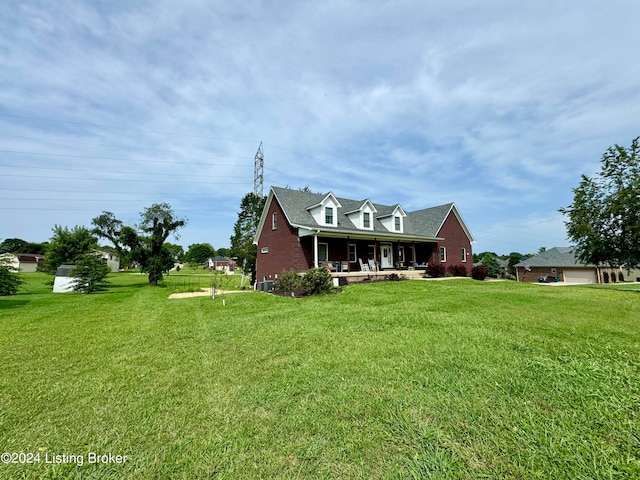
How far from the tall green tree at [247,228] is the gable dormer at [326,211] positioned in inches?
326

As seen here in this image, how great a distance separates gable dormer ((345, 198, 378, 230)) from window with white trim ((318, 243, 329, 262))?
3.13 metres

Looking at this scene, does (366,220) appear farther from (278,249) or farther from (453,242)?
(453,242)

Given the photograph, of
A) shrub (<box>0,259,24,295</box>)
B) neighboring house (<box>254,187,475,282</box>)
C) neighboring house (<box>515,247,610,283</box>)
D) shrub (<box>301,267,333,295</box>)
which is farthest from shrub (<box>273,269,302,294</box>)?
neighboring house (<box>515,247,610,283</box>)

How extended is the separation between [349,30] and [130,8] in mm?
8138

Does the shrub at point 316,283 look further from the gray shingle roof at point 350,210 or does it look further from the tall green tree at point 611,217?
the tall green tree at point 611,217

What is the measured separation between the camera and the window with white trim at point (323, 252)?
1962 cm

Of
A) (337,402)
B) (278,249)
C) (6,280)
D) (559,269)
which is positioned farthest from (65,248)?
(559,269)

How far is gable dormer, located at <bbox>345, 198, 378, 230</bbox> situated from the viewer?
21328 mm

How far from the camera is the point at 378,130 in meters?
17.5

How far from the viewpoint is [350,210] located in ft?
72.0

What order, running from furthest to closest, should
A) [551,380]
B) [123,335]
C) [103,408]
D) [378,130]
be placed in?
[378,130]
[123,335]
[551,380]
[103,408]

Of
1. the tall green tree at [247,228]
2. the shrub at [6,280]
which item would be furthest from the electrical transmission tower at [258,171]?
the shrub at [6,280]

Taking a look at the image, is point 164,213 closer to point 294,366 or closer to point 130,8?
point 130,8

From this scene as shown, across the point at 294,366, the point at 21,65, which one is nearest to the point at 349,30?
the point at 294,366
